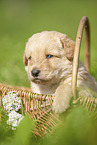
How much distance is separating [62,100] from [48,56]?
73 cm

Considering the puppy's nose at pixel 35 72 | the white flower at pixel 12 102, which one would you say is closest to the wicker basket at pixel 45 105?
the white flower at pixel 12 102

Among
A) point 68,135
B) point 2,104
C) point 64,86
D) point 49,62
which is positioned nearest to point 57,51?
point 49,62

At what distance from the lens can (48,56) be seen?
2406 mm

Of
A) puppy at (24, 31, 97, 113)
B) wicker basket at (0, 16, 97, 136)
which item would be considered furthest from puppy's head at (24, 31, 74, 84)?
wicker basket at (0, 16, 97, 136)

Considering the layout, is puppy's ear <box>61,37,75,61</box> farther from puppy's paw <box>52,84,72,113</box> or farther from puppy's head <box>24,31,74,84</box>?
→ puppy's paw <box>52,84,72,113</box>

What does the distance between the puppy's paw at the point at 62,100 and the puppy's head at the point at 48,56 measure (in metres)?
0.40

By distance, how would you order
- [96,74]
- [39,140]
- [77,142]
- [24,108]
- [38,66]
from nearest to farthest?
[77,142] < [39,140] < [24,108] < [38,66] < [96,74]

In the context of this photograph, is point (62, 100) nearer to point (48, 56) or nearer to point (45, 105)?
point (45, 105)

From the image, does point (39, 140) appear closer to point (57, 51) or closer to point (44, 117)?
point (44, 117)

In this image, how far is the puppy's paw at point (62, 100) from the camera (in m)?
1.83

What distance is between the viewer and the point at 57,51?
7.97ft

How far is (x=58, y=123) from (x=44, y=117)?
0.56 feet

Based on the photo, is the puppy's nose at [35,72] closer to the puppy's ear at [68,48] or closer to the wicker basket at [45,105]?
the wicker basket at [45,105]

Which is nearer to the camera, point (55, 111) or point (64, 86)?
point (55, 111)
